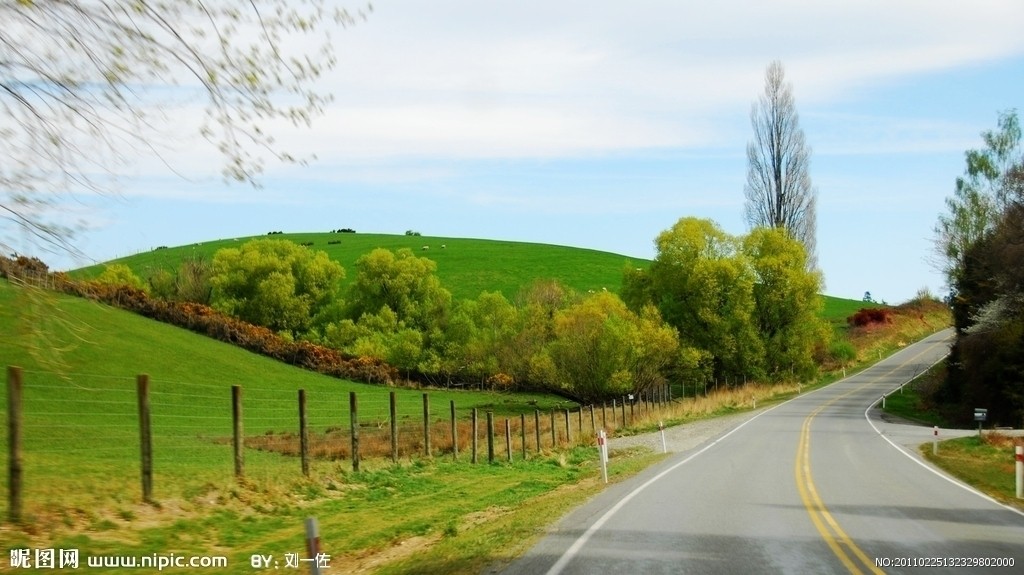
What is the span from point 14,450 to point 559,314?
52.7 meters

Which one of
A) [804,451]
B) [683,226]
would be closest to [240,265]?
[683,226]

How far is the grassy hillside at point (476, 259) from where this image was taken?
102 metres

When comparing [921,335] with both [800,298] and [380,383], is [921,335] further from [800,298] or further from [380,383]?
[380,383]

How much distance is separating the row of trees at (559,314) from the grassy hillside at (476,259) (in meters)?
10.6

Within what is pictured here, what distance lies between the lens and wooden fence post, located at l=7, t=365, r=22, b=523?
34.9 feet

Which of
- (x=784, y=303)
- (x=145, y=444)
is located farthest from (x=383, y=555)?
(x=784, y=303)

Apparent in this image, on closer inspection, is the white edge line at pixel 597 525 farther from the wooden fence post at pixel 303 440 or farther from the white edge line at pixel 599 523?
the wooden fence post at pixel 303 440

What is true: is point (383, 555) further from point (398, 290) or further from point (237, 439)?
point (398, 290)

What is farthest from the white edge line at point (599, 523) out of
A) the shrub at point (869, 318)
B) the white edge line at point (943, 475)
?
the shrub at point (869, 318)

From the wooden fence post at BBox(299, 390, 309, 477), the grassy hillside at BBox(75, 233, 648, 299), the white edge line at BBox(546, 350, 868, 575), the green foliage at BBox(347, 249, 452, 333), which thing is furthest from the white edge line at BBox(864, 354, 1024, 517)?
the grassy hillside at BBox(75, 233, 648, 299)

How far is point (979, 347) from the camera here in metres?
49.4

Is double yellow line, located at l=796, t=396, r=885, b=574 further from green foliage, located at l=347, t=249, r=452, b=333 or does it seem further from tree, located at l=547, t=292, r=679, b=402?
green foliage, located at l=347, t=249, r=452, b=333

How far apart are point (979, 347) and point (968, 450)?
2142cm

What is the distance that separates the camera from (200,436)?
23.9 m
